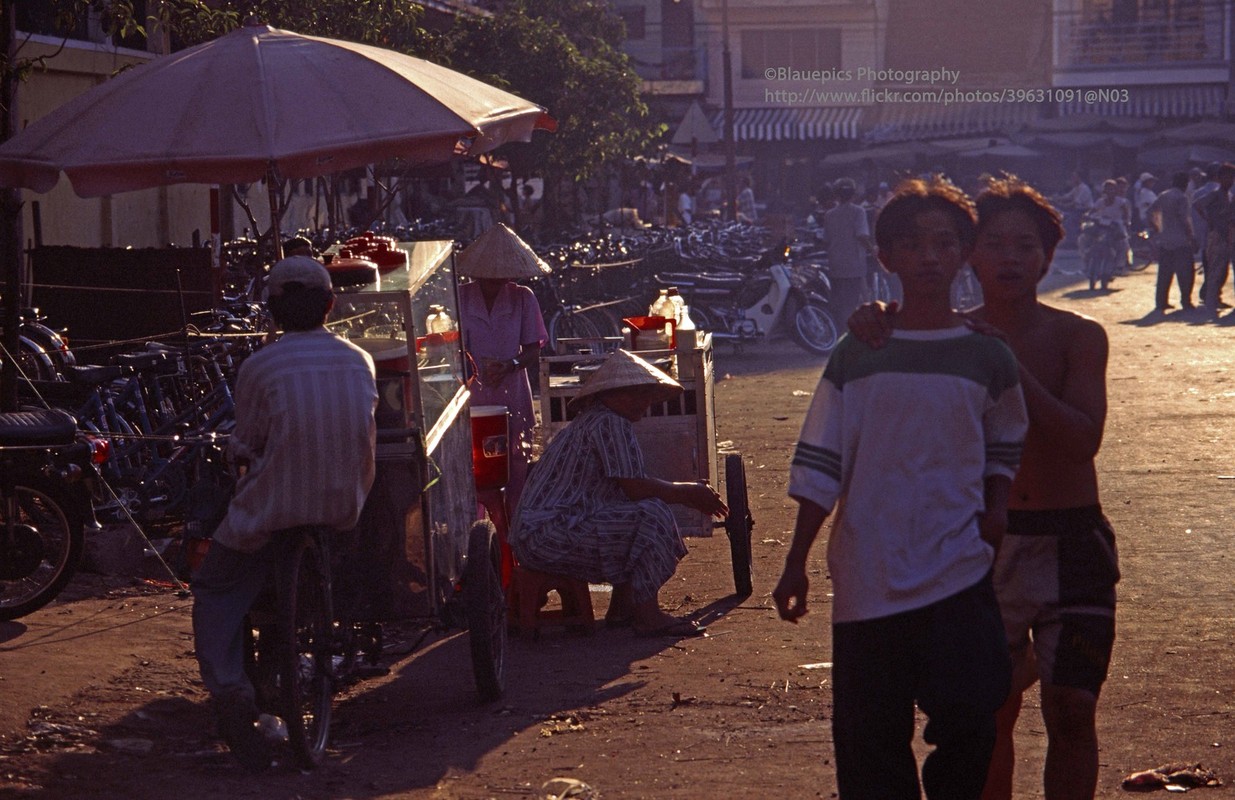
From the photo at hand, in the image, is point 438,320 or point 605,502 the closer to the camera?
point 438,320

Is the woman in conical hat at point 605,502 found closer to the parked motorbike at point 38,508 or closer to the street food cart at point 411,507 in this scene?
the street food cart at point 411,507

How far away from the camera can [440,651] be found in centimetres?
736

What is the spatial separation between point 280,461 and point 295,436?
0.29 feet

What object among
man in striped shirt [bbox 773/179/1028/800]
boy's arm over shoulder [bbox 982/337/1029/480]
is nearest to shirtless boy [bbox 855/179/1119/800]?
boy's arm over shoulder [bbox 982/337/1029/480]

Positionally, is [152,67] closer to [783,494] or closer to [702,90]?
[783,494]

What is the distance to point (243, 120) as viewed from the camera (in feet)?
21.8

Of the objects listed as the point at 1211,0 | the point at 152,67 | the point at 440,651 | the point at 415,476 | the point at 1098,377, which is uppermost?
the point at 1211,0

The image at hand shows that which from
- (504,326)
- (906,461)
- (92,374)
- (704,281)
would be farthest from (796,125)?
(906,461)

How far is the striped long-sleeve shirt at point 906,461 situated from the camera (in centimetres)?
368

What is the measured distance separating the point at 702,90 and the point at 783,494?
42.7 meters

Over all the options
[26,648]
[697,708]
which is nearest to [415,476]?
[697,708]

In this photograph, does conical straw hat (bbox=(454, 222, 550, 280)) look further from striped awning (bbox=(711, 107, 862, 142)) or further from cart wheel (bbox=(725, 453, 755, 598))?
striped awning (bbox=(711, 107, 862, 142))

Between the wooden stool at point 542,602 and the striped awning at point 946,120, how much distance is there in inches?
1760

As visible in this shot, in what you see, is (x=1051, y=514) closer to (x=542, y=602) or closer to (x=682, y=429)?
(x=542, y=602)
